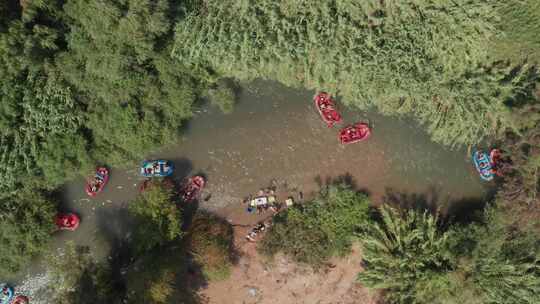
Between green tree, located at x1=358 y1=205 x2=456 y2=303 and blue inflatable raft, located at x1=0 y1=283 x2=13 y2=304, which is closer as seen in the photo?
green tree, located at x1=358 y1=205 x2=456 y2=303

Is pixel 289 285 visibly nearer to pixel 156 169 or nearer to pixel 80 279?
pixel 156 169

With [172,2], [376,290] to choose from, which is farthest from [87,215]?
[376,290]

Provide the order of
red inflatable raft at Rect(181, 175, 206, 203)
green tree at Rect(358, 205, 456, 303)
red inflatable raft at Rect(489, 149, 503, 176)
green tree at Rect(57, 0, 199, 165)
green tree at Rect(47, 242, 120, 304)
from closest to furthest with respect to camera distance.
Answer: green tree at Rect(57, 0, 199, 165) → green tree at Rect(358, 205, 456, 303) → green tree at Rect(47, 242, 120, 304) → red inflatable raft at Rect(489, 149, 503, 176) → red inflatable raft at Rect(181, 175, 206, 203)

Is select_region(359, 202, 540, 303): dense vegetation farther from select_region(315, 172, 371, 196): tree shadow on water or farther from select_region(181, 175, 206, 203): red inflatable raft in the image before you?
select_region(181, 175, 206, 203): red inflatable raft

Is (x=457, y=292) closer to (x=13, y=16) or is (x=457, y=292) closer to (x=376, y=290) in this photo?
(x=376, y=290)

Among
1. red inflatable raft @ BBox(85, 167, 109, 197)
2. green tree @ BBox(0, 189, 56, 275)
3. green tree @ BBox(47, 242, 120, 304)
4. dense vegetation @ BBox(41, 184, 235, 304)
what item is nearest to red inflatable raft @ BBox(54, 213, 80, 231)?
green tree @ BBox(0, 189, 56, 275)

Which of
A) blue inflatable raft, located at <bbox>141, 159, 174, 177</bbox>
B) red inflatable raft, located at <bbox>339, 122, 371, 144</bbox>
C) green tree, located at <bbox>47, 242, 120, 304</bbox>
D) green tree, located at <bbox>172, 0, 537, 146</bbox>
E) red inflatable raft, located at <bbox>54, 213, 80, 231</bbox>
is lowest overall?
green tree, located at <bbox>47, 242, 120, 304</bbox>

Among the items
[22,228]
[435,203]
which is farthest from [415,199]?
[22,228]
